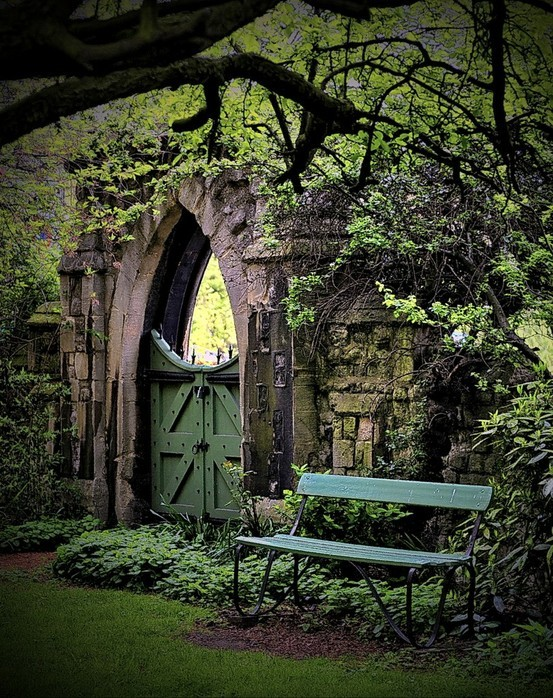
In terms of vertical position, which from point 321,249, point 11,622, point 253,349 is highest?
point 321,249

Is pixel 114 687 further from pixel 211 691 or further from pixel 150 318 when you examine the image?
pixel 150 318

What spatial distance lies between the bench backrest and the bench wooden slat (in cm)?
32

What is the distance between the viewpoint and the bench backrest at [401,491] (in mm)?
5738

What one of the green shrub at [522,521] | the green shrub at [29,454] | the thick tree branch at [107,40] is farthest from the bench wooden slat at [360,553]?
the green shrub at [29,454]

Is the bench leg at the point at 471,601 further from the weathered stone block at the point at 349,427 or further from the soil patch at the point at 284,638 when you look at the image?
the weathered stone block at the point at 349,427

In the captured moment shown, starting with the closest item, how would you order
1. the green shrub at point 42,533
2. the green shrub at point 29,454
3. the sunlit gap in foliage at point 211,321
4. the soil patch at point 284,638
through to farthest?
the soil patch at point 284,638, the green shrub at point 42,533, the green shrub at point 29,454, the sunlit gap in foliage at point 211,321

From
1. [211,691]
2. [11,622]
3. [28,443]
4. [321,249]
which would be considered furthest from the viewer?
[28,443]

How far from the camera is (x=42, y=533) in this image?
9.62 metres

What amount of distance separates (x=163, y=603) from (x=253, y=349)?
8.27 feet

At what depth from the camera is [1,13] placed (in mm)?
3572

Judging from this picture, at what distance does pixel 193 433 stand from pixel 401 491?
4.03 m

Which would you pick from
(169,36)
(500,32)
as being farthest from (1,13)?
(500,32)

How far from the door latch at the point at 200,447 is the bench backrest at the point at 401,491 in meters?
2.97

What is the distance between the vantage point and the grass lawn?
4.71m
